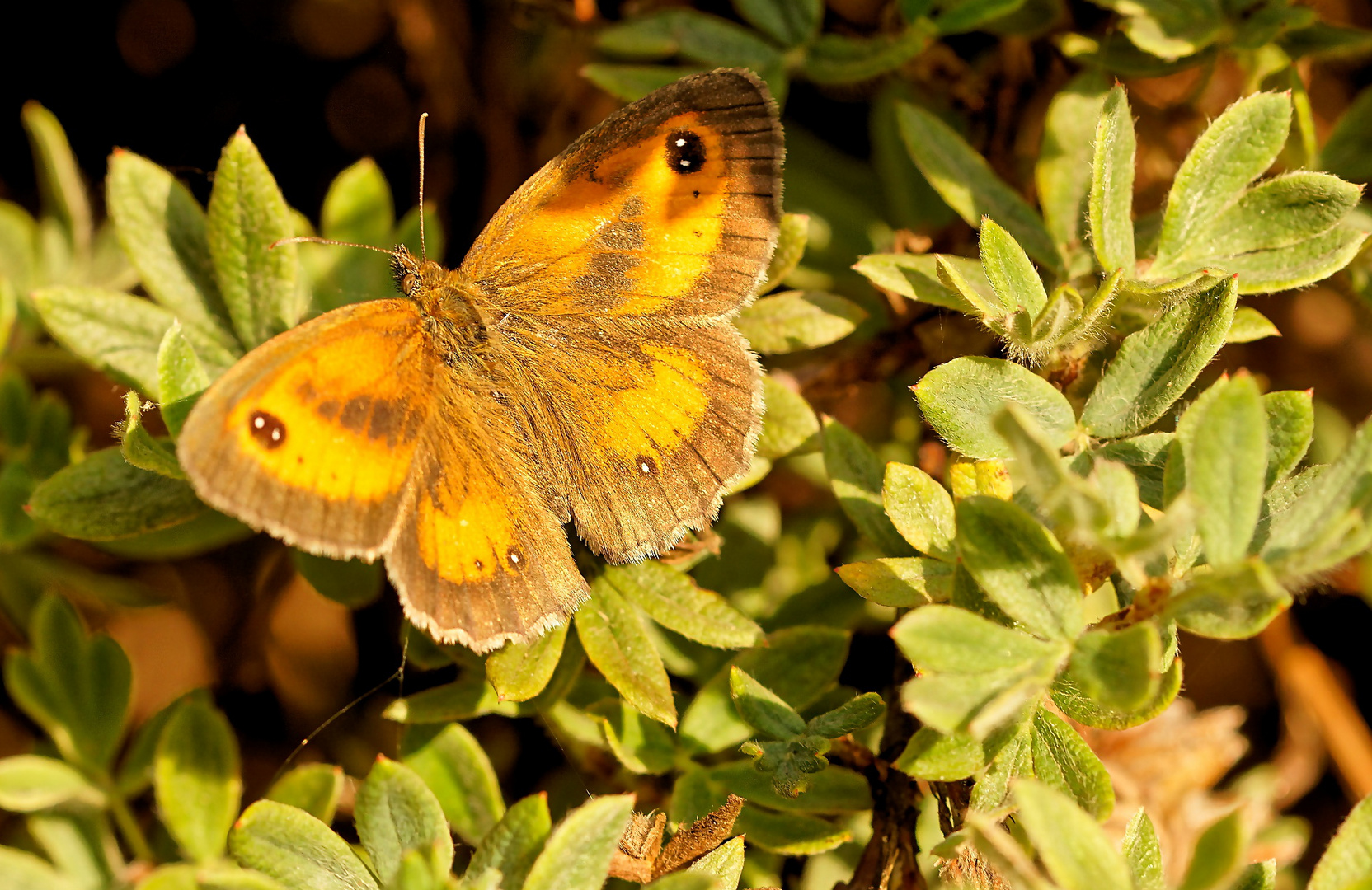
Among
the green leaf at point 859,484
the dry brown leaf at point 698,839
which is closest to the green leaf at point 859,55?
the green leaf at point 859,484

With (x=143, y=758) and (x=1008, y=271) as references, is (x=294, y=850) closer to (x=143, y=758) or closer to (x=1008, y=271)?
(x=143, y=758)

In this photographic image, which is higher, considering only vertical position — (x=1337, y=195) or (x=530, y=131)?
(x=1337, y=195)

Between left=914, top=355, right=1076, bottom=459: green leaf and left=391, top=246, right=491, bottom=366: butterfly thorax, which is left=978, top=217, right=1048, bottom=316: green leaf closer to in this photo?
left=914, top=355, right=1076, bottom=459: green leaf

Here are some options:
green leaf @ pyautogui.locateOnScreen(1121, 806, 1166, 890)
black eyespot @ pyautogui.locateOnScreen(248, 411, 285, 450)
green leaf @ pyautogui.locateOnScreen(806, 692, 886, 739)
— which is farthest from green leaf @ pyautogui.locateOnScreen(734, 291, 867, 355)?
green leaf @ pyautogui.locateOnScreen(1121, 806, 1166, 890)

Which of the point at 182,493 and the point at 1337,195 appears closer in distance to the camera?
the point at 1337,195

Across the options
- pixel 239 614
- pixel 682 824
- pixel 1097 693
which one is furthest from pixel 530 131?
pixel 1097 693

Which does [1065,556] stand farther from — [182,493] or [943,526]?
[182,493]

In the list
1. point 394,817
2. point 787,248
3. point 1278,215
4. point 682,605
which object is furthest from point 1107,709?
point 394,817
